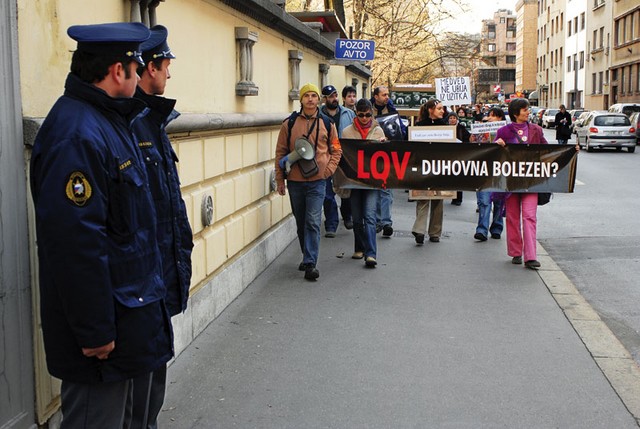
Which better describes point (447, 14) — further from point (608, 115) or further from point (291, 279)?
point (291, 279)

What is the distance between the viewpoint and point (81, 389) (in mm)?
3066

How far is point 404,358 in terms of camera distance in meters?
5.96

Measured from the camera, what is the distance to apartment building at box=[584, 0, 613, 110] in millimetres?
65062

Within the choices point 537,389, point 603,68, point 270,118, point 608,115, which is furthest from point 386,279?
point 603,68

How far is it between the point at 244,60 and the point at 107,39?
17.4 feet

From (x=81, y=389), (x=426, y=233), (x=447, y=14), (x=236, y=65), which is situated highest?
(x=447, y=14)

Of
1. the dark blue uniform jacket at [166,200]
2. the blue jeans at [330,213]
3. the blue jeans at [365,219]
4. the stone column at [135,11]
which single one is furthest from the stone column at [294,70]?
the dark blue uniform jacket at [166,200]

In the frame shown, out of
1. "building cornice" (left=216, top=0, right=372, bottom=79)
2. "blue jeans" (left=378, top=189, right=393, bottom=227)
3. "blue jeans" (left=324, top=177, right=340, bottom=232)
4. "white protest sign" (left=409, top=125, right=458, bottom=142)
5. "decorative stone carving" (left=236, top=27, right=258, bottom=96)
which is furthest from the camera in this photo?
"blue jeans" (left=378, top=189, right=393, bottom=227)

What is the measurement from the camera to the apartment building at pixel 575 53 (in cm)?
7544

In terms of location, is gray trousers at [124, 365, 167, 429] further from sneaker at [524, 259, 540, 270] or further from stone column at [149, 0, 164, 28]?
sneaker at [524, 259, 540, 270]

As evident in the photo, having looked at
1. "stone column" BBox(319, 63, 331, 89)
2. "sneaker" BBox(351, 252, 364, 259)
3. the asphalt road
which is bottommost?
the asphalt road

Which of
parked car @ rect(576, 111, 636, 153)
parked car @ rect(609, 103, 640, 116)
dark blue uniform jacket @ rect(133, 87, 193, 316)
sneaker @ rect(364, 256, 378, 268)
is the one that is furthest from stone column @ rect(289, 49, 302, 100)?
parked car @ rect(609, 103, 640, 116)

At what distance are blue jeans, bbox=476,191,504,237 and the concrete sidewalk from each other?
2.31 metres

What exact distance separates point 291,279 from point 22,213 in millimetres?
5109
